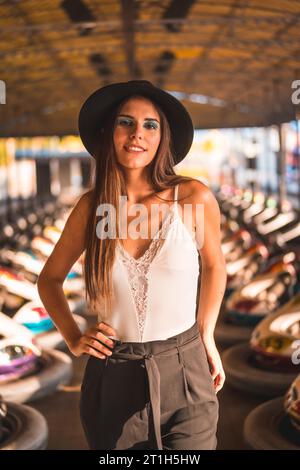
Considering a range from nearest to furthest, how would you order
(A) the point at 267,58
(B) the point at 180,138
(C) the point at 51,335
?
1. (B) the point at 180,138
2. (C) the point at 51,335
3. (A) the point at 267,58

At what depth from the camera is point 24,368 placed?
5.67 m

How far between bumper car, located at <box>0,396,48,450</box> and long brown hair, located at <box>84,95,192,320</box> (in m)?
2.26

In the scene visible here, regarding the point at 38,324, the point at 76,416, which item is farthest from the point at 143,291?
the point at 38,324

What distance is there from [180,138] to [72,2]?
5.47 m

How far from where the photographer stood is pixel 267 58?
11898 millimetres

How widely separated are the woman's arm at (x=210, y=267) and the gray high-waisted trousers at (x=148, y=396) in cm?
11

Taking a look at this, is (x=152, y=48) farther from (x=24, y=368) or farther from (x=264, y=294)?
(x=24, y=368)

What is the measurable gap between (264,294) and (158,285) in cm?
507

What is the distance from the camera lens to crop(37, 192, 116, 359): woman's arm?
2025 millimetres

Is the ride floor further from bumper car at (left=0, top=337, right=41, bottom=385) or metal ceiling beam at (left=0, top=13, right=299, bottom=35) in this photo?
metal ceiling beam at (left=0, top=13, right=299, bottom=35)

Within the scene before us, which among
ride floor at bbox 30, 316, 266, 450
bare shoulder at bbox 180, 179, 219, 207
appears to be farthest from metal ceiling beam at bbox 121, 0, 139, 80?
bare shoulder at bbox 180, 179, 219, 207

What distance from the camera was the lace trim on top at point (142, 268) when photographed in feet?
6.27

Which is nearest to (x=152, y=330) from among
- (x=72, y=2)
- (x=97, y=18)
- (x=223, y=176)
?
(x=72, y=2)

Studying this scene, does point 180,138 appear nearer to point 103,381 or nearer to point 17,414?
point 103,381
